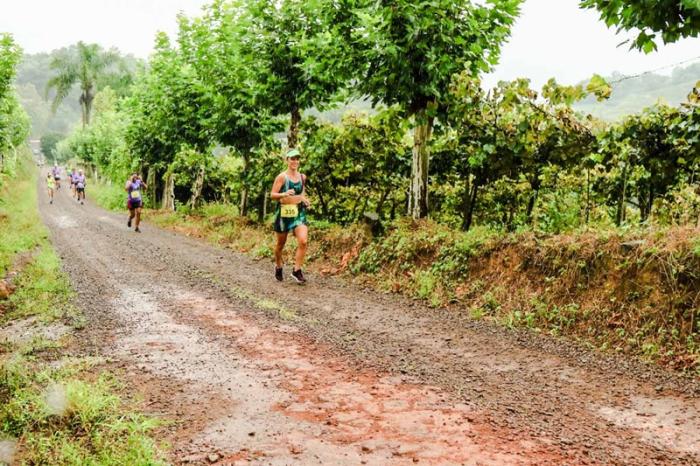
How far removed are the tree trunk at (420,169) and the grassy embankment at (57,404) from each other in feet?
18.5

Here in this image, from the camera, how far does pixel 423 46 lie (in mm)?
8031

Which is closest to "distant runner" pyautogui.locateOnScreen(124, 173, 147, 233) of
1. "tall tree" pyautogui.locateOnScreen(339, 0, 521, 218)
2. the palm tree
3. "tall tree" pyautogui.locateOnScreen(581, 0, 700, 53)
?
"tall tree" pyautogui.locateOnScreen(339, 0, 521, 218)

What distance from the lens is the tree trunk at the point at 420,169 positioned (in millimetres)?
9180

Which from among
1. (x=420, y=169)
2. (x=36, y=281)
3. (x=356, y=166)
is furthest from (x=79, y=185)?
(x=420, y=169)

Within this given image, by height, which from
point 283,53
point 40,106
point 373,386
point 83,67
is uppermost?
point 40,106

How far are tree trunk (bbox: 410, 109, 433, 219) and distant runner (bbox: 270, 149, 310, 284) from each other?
207 centimetres

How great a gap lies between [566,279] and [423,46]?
410cm

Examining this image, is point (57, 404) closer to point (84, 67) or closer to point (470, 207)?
point (470, 207)

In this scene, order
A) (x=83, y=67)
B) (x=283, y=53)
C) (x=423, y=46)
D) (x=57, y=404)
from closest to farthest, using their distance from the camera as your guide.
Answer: (x=57, y=404) < (x=423, y=46) < (x=283, y=53) < (x=83, y=67)

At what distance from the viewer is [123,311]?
6.61 m

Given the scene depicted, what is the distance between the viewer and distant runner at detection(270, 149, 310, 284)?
331 inches

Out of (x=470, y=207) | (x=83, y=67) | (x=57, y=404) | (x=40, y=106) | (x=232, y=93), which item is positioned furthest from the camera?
(x=40, y=106)

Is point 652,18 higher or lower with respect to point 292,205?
higher

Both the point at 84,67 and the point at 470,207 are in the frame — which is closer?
the point at 470,207
